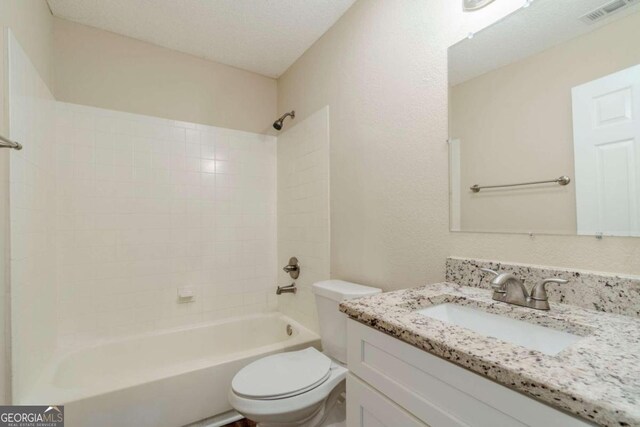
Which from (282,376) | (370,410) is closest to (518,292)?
(370,410)

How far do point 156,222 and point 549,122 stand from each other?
7.54 feet

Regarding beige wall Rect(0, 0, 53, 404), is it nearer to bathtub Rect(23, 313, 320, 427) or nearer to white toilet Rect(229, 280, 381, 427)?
bathtub Rect(23, 313, 320, 427)

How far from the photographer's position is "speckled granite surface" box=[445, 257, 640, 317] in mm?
752

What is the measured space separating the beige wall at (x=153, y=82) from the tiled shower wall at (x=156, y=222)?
0.10 meters

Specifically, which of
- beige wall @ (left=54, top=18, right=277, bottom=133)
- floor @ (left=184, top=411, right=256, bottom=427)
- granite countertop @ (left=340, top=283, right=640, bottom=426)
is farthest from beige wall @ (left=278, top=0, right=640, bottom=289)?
floor @ (left=184, top=411, right=256, bottom=427)

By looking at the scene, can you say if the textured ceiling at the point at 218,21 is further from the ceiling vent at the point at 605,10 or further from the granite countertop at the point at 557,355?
the granite countertop at the point at 557,355

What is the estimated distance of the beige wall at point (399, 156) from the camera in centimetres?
104

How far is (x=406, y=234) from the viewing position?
139cm

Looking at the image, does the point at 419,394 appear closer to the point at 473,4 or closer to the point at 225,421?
the point at 473,4

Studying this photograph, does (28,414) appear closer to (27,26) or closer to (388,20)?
(27,26)

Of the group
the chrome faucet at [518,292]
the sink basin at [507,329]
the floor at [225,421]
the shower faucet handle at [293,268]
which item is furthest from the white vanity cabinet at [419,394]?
the shower faucet handle at [293,268]

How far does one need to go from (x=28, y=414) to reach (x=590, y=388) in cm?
190

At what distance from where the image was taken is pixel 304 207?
7.25ft

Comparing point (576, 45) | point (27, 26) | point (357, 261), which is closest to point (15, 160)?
point (27, 26)
